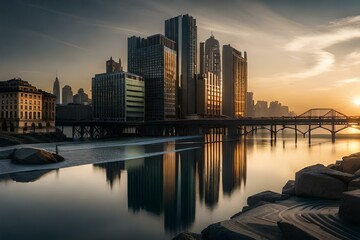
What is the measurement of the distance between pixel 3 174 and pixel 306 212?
32.6m

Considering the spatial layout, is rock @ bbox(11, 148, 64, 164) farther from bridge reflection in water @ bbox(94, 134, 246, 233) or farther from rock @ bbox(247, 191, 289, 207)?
rock @ bbox(247, 191, 289, 207)

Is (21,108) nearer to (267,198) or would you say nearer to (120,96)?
(120,96)

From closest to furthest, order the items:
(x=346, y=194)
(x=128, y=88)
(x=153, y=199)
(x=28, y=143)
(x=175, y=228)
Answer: (x=346, y=194)
(x=175, y=228)
(x=153, y=199)
(x=28, y=143)
(x=128, y=88)

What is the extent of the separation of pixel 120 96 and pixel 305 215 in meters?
163

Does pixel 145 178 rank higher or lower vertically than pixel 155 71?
lower

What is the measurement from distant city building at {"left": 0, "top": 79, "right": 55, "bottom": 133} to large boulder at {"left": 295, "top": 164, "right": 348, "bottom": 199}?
322 ft

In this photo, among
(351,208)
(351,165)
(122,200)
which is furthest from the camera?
(122,200)

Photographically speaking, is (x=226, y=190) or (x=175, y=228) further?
(x=226, y=190)

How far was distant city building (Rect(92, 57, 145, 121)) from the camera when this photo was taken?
16738 cm

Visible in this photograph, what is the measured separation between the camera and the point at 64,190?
2400 centimetres

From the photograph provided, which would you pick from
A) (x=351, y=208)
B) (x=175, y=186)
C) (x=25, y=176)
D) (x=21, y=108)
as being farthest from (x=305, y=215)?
(x=21, y=108)

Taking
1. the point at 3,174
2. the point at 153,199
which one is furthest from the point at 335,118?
the point at 3,174

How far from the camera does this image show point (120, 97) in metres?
167

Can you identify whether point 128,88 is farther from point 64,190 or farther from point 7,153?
point 64,190
